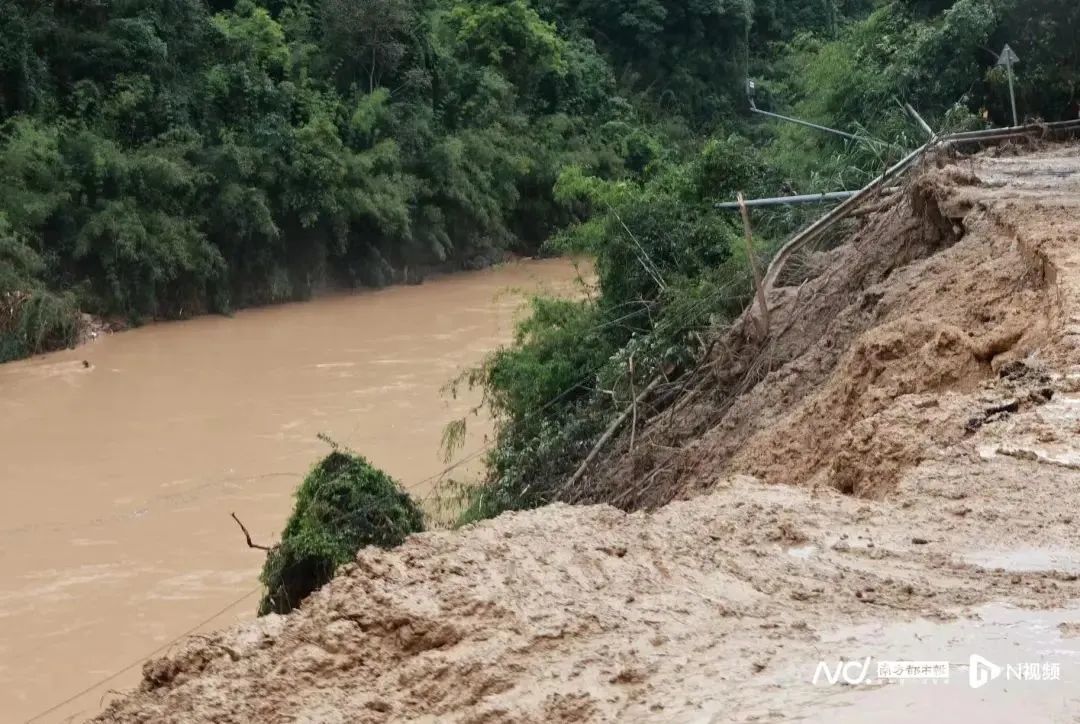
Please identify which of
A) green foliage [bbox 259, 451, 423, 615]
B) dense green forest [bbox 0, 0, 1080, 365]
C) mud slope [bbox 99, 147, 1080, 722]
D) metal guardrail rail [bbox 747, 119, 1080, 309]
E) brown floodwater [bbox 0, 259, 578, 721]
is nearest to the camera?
mud slope [bbox 99, 147, 1080, 722]

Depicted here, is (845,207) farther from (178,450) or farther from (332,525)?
(178,450)

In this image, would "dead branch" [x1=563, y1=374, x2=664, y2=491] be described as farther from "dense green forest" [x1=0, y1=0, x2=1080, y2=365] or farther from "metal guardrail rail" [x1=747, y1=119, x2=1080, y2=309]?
"dense green forest" [x1=0, y1=0, x2=1080, y2=365]

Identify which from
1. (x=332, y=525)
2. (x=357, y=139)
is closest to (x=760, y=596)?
(x=332, y=525)

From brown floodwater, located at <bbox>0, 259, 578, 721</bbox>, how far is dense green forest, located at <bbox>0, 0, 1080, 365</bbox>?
4.59 feet

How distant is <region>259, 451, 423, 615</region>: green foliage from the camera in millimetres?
8805

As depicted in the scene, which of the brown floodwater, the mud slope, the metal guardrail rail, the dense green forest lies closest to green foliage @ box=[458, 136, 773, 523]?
the dense green forest

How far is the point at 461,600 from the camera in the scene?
3.50 metres

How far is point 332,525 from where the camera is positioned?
9094mm

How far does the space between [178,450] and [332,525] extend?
22.1 feet

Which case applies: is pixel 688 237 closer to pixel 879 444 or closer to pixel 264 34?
pixel 879 444

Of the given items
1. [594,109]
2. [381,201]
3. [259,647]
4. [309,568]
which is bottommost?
[309,568]

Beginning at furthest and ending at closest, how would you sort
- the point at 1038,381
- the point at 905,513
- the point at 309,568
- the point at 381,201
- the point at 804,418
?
1. the point at 381,201
2. the point at 309,568
3. the point at 804,418
4. the point at 1038,381
5. the point at 905,513

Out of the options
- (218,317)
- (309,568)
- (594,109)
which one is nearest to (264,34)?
(218,317)

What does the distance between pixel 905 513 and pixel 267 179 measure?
21045 millimetres
